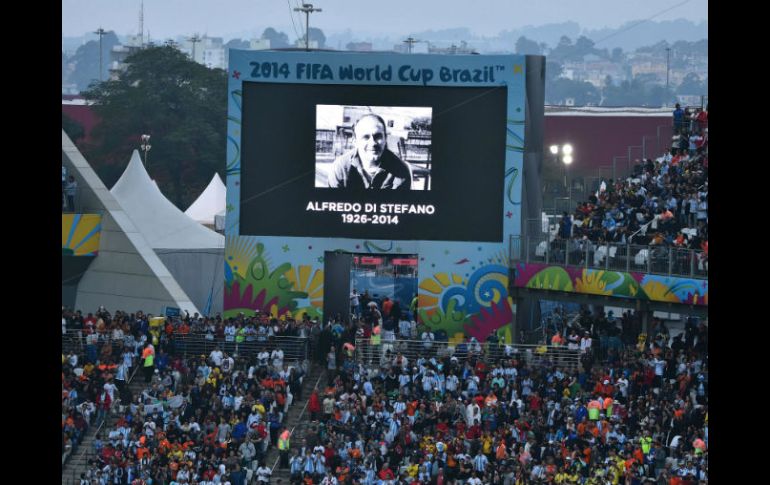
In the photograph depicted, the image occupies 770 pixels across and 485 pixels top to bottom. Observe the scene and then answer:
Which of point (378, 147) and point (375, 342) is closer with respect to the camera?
point (375, 342)

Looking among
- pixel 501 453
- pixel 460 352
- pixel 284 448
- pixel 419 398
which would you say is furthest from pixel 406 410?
pixel 460 352

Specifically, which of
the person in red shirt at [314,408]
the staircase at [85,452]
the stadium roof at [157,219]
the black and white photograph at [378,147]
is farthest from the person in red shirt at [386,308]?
the stadium roof at [157,219]

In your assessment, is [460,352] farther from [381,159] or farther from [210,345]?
[210,345]

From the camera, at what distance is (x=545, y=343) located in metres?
37.9

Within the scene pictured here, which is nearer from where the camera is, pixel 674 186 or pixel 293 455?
pixel 293 455

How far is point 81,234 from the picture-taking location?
142 ft

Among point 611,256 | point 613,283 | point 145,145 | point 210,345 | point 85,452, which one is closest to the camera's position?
point 85,452

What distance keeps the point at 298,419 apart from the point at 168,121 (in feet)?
215

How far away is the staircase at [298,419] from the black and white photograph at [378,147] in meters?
4.83

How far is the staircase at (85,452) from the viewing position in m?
32.4
